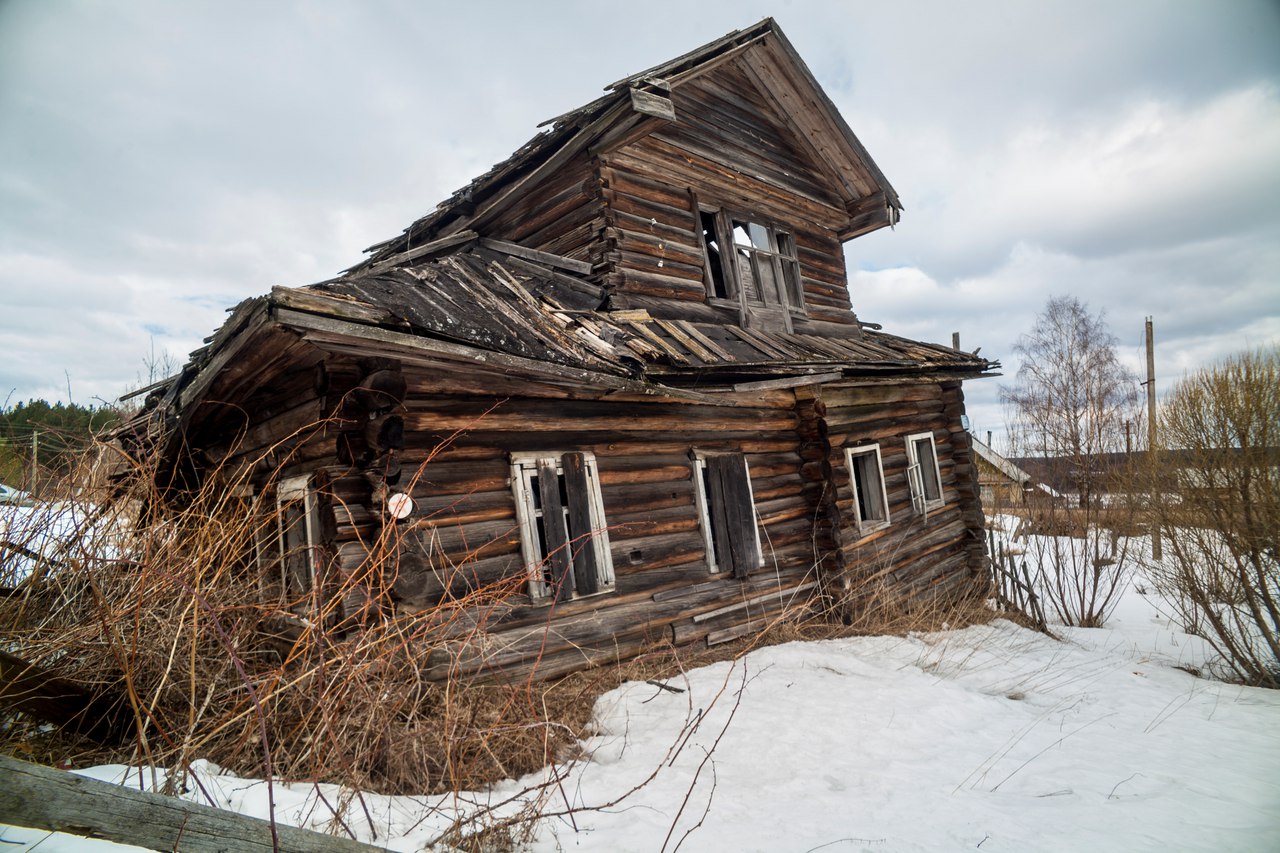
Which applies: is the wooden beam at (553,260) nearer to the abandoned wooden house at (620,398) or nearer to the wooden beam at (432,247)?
the abandoned wooden house at (620,398)

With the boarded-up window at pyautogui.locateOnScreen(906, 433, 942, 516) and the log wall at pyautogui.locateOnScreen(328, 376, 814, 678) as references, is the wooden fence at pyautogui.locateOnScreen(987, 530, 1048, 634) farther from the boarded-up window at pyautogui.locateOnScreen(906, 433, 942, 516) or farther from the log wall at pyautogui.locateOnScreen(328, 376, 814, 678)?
the log wall at pyautogui.locateOnScreen(328, 376, 814, 678)

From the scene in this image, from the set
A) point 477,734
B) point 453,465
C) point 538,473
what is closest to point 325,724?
point 477,734

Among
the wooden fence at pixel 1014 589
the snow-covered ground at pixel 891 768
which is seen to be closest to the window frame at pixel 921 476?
the wooden fence at pixel 1014 589

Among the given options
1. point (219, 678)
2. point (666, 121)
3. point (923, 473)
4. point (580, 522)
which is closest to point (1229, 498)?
point (923, 473)

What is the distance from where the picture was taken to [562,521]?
18.8 feet

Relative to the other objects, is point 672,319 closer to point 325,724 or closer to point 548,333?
point 548,333

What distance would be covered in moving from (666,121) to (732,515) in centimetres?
470

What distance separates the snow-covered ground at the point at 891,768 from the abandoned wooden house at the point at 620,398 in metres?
0.99

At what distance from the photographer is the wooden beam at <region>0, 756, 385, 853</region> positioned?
65.7 inches

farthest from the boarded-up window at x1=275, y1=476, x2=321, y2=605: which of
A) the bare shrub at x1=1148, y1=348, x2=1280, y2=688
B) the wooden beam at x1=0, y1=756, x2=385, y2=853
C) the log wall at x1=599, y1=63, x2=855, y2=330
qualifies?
the bare shrub at x1=1148, y1=348, x2=1280, y2=688

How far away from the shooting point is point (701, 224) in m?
8.69

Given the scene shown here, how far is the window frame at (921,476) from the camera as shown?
10.4m

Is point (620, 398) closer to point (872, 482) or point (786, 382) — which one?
point (786, 382)

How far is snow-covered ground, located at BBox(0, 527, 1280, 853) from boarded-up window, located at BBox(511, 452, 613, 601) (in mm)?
1077
